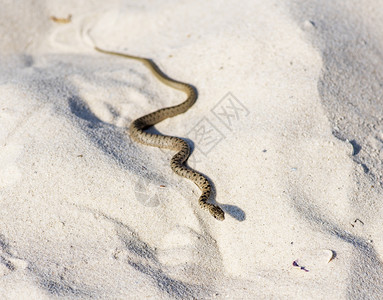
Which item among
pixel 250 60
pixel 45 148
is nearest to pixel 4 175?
pixel 45 148

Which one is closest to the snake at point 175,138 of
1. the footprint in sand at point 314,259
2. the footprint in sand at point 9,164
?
the footprint in sand at point 314,259

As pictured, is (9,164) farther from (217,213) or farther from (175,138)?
(217,213)

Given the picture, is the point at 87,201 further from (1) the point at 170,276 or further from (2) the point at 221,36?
(2) the point at 221,36

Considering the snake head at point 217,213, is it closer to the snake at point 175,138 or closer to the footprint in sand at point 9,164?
the snake at point 175,138

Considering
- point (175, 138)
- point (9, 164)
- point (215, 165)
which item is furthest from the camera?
point (175, 138)

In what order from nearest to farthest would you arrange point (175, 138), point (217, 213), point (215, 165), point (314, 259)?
1. point (314, 259)
2. point (217, 213)
3. point (215, 165)
4. point (175, 138)

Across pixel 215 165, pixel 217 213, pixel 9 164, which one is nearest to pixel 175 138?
pixel 215 165
